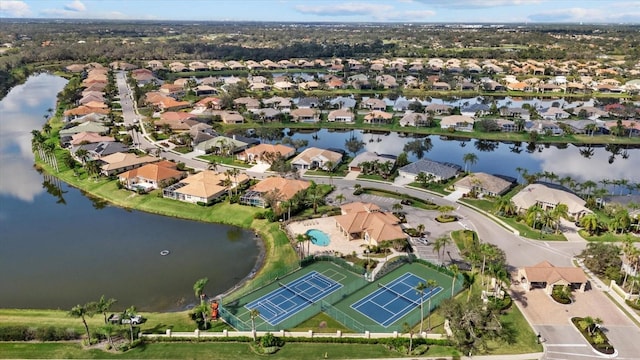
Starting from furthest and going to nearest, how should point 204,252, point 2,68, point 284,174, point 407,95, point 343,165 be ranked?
point 2,68
point 407,95
point 343,165
point 284,174
point 204,252

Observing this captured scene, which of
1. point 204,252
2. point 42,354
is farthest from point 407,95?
point 42,354

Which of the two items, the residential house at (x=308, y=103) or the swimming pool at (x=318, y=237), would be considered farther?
the residential house at (x=308, y=103)

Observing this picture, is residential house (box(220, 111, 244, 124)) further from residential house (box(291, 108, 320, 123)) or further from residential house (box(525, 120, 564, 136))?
residential house (box(525, 120, 564, 136))

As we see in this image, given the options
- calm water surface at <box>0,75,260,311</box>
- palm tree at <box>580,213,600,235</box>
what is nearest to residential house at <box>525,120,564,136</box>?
palm tree at <box>580,213,600,235</box>

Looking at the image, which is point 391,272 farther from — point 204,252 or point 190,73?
point 190,73

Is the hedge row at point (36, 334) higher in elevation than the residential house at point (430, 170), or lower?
lower

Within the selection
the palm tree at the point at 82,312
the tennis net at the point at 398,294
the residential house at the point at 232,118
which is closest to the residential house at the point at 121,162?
the residential house at the point at 232,118

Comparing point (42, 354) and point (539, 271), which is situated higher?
point (539, 271)

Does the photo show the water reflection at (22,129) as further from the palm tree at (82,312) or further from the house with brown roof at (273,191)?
the palm tree at (82,312)
